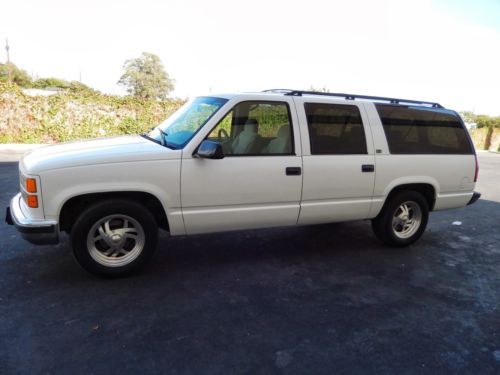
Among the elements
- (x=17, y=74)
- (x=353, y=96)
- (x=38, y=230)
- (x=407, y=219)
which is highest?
(x=17, y=74)

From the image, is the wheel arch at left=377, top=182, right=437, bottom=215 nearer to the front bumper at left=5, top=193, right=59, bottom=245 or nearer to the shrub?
the front bumper at left=5, top=193, right=59, bottom=245

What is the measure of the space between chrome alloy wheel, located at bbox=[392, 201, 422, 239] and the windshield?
2.77 metres

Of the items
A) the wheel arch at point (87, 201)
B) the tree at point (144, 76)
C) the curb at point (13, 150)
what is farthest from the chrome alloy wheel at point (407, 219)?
the tree at point (144, 76)

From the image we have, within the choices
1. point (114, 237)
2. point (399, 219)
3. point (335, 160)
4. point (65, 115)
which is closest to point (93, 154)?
point (114, 237)

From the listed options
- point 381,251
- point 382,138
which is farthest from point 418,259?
point 382,138

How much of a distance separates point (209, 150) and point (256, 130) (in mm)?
751

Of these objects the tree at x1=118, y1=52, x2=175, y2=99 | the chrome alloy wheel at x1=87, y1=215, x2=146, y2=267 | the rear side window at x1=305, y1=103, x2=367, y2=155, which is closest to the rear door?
the rear side window at x1=305, y1=103, x2=367, y2=155

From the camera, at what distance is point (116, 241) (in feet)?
12.9

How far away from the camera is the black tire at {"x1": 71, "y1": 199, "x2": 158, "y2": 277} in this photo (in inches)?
148

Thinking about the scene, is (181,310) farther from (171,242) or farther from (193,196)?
(171,242)

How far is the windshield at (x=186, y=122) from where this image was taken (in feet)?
13.7

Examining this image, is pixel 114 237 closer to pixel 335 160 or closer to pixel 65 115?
pixel 335 160

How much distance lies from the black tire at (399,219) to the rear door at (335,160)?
0.40 metres

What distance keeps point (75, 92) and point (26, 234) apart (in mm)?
13879
